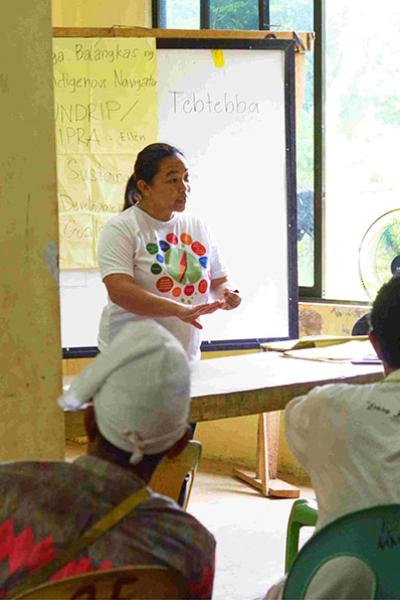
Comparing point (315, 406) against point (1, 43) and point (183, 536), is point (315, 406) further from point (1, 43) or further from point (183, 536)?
point (1, 43)

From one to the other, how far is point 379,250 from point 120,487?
3.53 meters

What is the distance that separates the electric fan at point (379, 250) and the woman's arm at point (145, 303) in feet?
5.21

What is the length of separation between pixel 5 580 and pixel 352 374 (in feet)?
5.35

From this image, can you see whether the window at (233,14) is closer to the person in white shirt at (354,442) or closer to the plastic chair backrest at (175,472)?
the plastic chair backrest at (175,472)

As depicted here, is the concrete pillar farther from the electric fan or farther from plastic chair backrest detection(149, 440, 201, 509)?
the electric fan

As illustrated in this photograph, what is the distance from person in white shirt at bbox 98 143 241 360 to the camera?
3357 millimetres

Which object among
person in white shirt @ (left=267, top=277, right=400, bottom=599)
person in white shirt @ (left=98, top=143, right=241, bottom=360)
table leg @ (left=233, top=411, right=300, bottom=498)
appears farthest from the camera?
table leg @ (left=233, top=411, right=300, bottom=498)

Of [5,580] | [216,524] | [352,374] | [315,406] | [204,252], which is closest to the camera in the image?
[5,580]

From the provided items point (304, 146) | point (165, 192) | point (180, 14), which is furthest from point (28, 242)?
point (180, 14)

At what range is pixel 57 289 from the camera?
238 centimetres

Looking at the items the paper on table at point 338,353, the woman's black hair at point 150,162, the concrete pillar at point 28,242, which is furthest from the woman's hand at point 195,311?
the concrete pillar at point 28,242

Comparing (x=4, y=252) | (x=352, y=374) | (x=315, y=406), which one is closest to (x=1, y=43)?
(x=4, y=252)

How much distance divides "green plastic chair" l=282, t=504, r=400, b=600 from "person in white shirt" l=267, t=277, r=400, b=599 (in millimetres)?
111

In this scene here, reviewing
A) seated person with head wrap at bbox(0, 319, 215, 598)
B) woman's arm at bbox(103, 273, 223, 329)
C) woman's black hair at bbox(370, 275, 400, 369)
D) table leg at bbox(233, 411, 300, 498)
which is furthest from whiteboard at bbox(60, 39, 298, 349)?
seated person with head wrap at bbox(0, 319, 215, 598)
